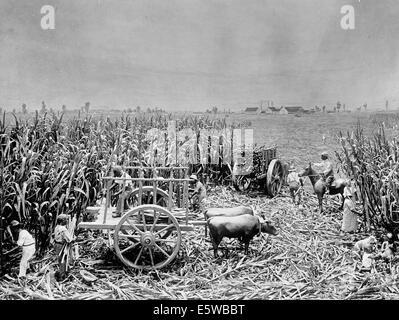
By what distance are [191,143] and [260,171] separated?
28.1 inches

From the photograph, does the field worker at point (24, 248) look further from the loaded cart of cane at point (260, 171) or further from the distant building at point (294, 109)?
the distant building at point (294, 109)

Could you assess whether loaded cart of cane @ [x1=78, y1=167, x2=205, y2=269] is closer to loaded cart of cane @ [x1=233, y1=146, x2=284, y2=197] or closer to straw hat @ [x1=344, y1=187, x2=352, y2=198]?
loaded cart of cane @ [x1=233, y1=146, x2=284, y2=197]

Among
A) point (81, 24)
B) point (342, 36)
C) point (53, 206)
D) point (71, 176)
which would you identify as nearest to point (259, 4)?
point (342, 36)

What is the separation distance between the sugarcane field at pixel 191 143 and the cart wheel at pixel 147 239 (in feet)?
0.05

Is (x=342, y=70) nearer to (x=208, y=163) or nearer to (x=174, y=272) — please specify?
(x=208, y=163)

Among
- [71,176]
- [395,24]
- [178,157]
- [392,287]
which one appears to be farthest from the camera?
[178,157]

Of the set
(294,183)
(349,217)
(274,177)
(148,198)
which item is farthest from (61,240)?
(349,217)

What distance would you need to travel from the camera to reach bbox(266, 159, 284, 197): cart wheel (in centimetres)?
375

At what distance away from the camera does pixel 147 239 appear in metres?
2.88

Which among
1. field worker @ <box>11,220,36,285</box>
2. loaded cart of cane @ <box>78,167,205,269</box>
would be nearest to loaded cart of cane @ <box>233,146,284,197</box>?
loaded cart of cane @ <box>78,167,205,269</box>

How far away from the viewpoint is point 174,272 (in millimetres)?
2926

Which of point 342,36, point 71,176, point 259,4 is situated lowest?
point 71,176

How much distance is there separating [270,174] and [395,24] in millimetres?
1553

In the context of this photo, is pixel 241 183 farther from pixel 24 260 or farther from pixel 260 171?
pixel 24 260
